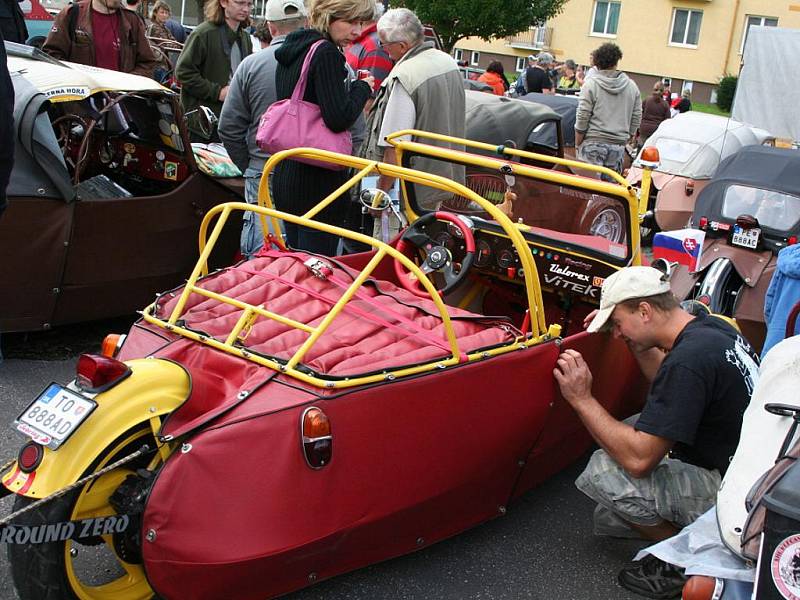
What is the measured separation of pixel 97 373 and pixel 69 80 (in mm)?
2757

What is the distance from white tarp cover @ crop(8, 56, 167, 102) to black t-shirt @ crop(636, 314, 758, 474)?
3.39 m

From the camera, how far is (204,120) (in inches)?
264

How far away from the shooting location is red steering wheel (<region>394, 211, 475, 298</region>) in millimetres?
3760

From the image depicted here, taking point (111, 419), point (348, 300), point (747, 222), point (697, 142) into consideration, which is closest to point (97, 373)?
point (111, 419)

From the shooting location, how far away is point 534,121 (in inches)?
301

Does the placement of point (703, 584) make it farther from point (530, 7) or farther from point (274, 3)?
point (530, 7)

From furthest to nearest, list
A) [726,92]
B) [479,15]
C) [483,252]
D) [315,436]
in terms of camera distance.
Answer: [726,92], [479,15], [483,252], [315,436]

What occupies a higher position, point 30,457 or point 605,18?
point 30,457

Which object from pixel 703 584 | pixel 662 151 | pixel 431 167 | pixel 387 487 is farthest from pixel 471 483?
pixel 662 151

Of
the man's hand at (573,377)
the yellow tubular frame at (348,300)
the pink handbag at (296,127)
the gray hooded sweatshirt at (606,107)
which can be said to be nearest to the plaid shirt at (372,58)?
the gray hooded sweatshirt at (606,107)

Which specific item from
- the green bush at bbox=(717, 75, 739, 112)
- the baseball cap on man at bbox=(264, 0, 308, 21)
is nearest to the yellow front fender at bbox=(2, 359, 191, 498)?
the baseball cap on man at bbox=(264, 0, 308, 21)

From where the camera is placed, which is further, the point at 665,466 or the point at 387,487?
the point at 665,466

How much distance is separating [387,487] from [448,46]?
28.6m

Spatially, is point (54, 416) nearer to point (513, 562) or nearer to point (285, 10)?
point (513, 562)
